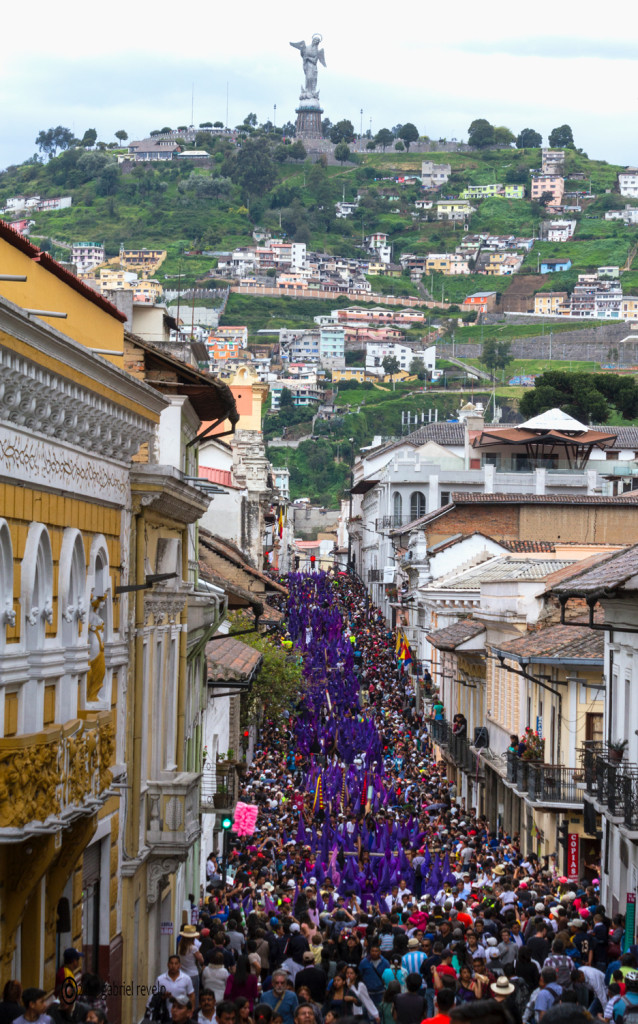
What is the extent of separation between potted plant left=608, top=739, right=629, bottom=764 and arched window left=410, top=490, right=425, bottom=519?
59889mm

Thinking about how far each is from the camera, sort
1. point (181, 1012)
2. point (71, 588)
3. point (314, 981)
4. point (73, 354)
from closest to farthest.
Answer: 1. point (73, 354)
2. point (181, 1012)
3. point (71, 588)
4. point (314, 981)

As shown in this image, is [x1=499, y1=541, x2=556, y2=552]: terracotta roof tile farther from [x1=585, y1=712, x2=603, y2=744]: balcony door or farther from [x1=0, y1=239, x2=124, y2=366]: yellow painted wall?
[x1=0, y1=239, x2=124, y2=366]: yellow painted wall

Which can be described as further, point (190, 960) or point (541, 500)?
point (541, 500)

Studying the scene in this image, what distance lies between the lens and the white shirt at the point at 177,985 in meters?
16.1

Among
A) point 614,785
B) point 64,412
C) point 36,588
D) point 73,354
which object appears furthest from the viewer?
point 614,785

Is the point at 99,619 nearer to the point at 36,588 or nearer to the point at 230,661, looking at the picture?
the point at 36,588

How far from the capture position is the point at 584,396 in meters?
102

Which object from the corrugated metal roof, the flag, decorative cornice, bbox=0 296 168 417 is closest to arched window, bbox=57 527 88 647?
decorative cornice, bbox=0 296 168 417

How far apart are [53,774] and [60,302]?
4417mm

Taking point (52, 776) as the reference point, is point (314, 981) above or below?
below

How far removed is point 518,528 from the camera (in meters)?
61.0

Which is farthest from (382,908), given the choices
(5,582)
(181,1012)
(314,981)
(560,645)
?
(5,582)

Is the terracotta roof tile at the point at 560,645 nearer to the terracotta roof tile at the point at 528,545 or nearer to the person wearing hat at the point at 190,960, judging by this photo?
the person wearing hat at the point at 190,960

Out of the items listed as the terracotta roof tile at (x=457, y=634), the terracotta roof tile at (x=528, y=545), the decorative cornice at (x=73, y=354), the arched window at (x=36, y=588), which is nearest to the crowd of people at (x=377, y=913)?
the arched window at (x=36, y=588)
